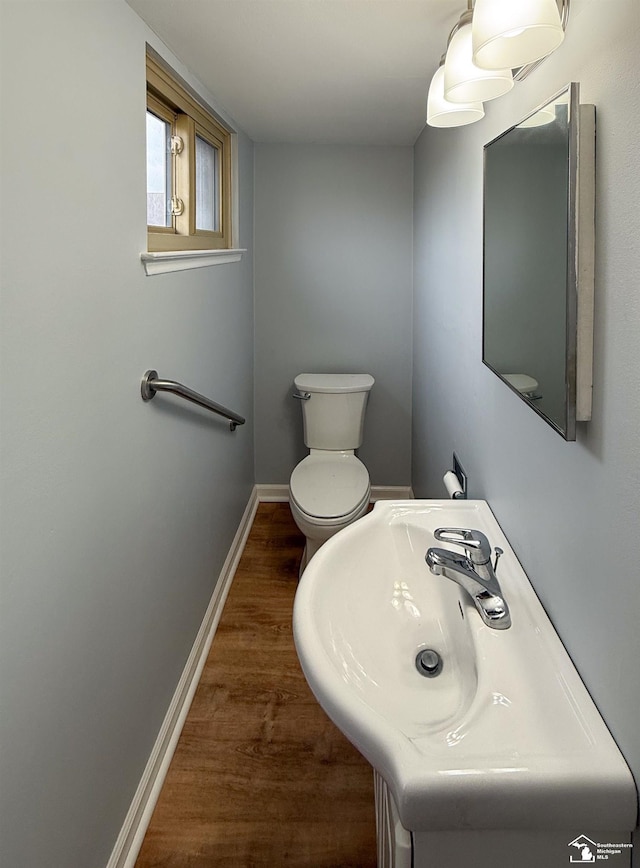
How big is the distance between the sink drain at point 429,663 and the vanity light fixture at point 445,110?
119 centimetres

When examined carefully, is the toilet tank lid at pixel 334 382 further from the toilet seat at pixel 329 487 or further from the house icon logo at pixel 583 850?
the house icon logo at pixel 583 850

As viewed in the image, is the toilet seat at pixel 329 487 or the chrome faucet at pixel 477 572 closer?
the chrome faucet at pixel 477 572

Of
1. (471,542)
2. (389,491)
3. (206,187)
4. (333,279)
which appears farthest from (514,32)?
(389,491)

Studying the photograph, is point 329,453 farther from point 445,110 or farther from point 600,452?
point 600,452

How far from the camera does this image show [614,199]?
91 centimetres

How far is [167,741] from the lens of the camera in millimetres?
1969

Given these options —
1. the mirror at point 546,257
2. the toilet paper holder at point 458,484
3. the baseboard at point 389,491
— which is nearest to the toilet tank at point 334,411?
the baseboard at point 389,491

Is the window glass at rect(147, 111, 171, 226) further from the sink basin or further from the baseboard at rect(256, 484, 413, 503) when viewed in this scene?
the baseboard at rect(256, 484, 413, 503)

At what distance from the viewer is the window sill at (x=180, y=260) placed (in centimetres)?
176

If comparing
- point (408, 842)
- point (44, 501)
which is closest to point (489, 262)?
point (44, 501)

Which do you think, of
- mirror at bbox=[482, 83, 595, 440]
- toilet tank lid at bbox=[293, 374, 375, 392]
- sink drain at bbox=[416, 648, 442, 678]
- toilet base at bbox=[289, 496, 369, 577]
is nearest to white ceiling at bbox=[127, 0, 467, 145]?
mirror at bbox=[482, 83, 595, 440]

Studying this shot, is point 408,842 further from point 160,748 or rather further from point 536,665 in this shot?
point 160,748

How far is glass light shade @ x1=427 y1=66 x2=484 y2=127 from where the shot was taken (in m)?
1.52

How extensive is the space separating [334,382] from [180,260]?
5.01 feet
